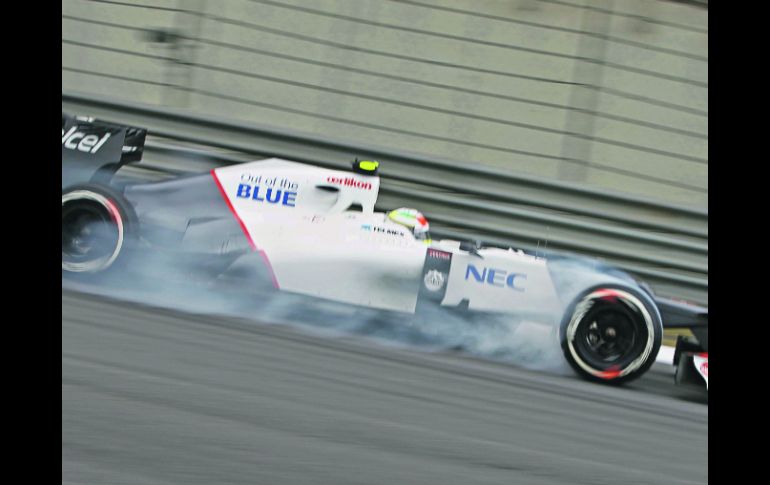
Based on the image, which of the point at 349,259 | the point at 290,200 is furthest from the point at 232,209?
the point at 349,259

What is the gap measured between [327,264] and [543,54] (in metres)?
3.23

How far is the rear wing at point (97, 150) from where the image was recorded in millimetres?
6488

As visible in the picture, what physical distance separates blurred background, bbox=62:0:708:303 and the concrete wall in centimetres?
1

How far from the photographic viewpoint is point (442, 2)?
27.4ft

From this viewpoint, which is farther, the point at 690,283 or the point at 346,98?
the point at 346,98

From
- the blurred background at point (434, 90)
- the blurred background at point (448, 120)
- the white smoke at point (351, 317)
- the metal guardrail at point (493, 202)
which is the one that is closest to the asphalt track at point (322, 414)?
the blurred background at point (448, 120)

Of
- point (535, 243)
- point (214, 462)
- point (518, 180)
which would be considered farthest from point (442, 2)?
point (214, 462)

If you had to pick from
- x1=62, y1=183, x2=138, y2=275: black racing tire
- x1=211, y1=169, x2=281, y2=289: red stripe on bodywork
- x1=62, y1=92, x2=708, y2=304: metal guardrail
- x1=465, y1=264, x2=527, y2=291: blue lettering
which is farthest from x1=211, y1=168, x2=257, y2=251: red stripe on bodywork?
x1=62, y1=92, x2=708, y2=304: metal guardrail

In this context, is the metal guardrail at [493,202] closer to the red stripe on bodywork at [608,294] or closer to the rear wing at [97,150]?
the rear wing at [97,150]

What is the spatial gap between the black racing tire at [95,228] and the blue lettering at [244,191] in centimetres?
67

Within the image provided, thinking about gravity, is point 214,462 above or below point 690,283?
below

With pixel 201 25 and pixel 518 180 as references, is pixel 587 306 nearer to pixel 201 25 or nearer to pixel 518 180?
pixel 518 180
